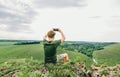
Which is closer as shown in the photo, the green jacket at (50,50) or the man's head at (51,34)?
the man's head at (51,34)

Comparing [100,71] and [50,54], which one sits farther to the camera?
[100,71]

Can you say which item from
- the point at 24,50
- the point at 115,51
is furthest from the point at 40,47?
the point at 115,51

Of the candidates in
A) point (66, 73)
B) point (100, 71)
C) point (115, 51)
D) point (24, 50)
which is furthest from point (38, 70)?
point (115, 51)

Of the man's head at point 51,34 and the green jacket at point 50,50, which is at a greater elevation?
the man's head at point 51,34

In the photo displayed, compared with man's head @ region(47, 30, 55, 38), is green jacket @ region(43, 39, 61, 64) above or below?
below

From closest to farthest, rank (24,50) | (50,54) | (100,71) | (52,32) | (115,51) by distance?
(52,32) → (50,54) → (100,71) → (24,50) → (115,51)

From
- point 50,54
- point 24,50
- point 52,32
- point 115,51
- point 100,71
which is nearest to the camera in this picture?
point 52,32

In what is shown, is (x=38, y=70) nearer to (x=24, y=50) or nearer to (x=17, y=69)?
(x=17, y=69)

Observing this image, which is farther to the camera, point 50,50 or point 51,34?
point 50,50

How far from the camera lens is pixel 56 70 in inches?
722

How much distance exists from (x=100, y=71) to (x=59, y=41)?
15.0 feet

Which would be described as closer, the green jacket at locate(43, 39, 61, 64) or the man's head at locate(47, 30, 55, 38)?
the man's head at locate(47, 30, 55, 38)

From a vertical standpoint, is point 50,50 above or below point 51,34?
below

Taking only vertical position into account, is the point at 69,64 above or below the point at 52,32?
below
